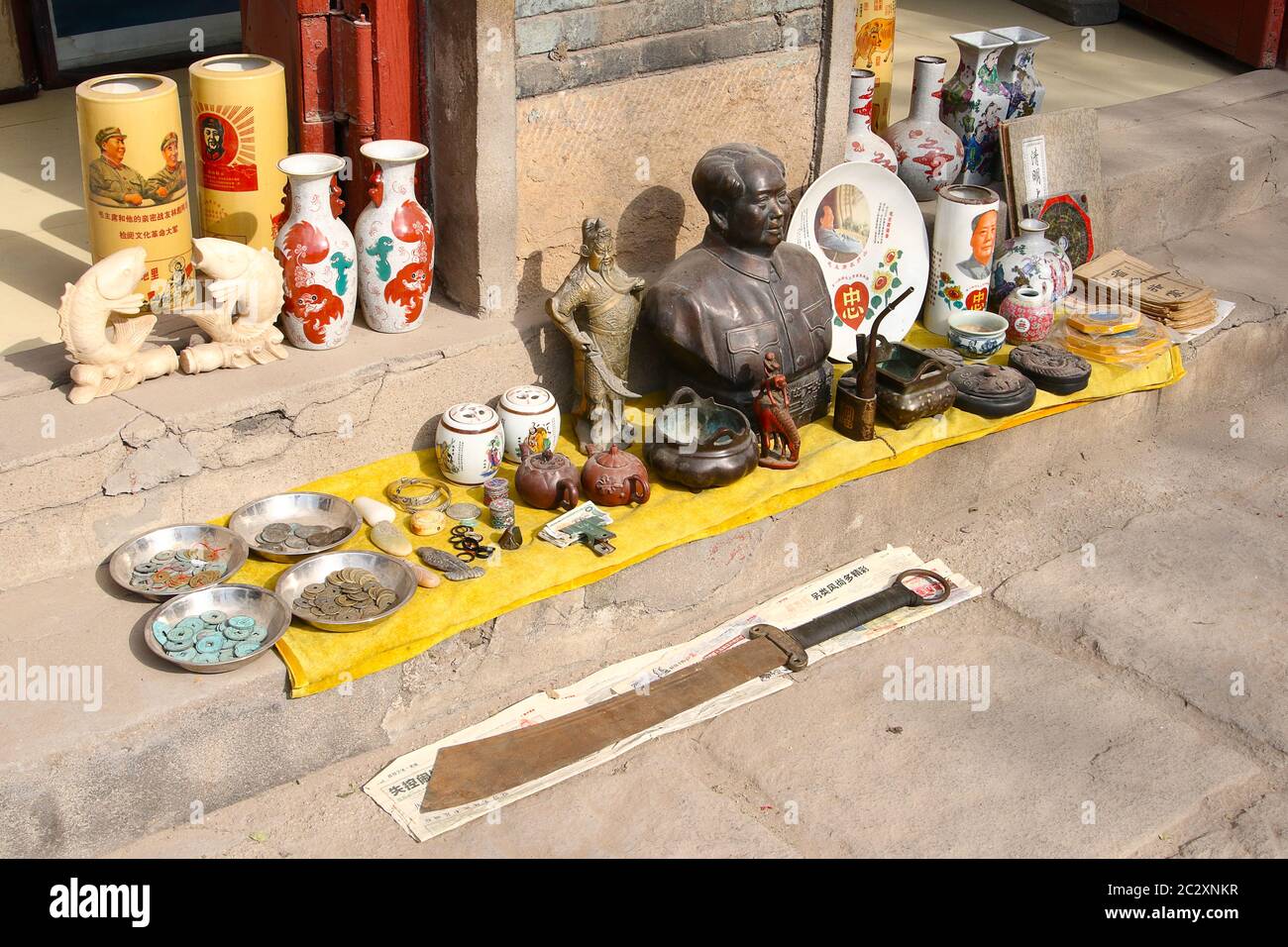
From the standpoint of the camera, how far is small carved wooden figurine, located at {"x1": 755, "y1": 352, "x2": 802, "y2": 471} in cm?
464

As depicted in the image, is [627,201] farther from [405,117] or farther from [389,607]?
[389,607]

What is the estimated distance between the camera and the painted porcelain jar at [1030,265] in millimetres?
5602

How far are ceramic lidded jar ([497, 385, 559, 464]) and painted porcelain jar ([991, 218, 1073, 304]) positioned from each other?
1.99 m

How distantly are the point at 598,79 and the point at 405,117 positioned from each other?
0.64m

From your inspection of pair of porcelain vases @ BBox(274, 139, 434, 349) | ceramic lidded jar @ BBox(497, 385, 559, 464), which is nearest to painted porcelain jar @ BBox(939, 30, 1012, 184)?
ceramic lidded jar @ BBox(497, 385, 559, 464)

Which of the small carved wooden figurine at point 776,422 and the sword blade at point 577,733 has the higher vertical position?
the small carved wooden figurine at point 776,422

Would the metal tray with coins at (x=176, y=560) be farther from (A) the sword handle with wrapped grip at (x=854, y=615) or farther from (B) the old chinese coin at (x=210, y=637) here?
(A) the sword handle with wrapped grip at (x=854, y=615)

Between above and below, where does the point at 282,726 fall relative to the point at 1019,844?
above

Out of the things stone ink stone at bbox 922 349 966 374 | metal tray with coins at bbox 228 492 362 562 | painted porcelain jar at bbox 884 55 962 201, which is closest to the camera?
metal tray with coins at bbox 228 492 362 562

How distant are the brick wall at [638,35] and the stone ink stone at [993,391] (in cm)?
134

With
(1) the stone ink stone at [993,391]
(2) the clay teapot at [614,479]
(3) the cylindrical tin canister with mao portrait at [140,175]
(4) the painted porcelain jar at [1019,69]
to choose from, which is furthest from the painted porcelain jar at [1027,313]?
(3) the cylindrical tin canister with mao portrait at [140,175]

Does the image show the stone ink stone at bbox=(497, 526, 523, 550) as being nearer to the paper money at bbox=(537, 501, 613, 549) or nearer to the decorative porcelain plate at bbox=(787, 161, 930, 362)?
the paper money at bbox=(537, 501, 613, 549)

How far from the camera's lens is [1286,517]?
17.3 ft

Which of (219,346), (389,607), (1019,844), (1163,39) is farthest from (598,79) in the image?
(1163,39)
